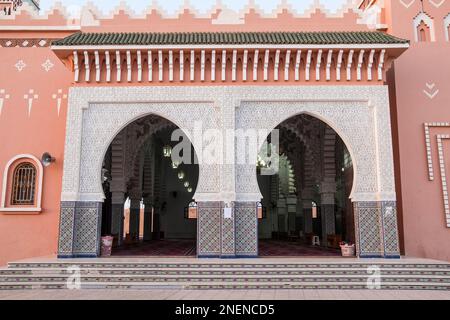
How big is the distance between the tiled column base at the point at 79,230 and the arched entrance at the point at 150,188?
0.81 m

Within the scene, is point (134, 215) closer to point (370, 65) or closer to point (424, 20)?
point (370, 65)

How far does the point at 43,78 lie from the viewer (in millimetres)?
6754

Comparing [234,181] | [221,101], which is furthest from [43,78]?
[234,181]

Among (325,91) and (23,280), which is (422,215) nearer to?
(325,91)

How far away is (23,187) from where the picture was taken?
6.51 metres

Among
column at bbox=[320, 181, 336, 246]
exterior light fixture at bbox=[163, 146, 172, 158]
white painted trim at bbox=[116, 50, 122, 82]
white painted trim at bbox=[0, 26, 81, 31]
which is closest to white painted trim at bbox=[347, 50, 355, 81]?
column at bbox=[320, 181, 336, 246]

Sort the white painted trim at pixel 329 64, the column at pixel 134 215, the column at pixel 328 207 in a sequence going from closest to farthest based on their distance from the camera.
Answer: the white painted trim at pixel 329 64, the column at pixel 328 207, the column at pixel 134 215

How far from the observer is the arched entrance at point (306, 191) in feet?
25.4

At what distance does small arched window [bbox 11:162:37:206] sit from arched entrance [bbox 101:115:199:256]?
4.91 ft

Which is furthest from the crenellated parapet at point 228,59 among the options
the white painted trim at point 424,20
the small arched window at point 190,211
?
the small arched window at point 190,211

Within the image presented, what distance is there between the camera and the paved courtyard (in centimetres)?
421

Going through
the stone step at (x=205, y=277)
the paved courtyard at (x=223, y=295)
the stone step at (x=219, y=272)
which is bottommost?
the paved courtyard at (x=223, y=295)

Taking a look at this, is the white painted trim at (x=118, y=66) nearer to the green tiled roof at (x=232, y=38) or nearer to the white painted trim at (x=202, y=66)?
the green tiled roof at (x=232, y=38)

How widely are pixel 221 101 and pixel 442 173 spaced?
3473mm
